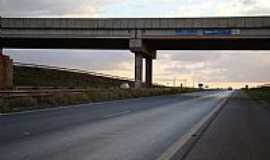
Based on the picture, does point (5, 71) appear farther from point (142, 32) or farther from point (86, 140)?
point (86, 140)

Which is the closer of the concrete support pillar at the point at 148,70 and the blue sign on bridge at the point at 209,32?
the blue sign on bridge at the point at 209,32

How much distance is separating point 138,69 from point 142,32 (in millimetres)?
5256

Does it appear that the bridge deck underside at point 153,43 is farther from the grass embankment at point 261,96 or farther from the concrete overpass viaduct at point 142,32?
the grass embankment at point 261,96

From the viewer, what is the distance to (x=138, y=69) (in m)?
66.2

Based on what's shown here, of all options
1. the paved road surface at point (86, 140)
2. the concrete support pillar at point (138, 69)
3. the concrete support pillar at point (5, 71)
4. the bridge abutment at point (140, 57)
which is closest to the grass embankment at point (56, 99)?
the concrete support pillar at point (5, 71)

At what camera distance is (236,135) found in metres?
15.1

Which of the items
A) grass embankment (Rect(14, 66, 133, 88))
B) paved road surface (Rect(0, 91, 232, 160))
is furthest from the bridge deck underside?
paved road surface (Rect(0, 91, 232, 160))

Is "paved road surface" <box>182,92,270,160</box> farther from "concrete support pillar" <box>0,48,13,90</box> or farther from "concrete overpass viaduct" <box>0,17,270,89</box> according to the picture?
"concrete overpass viaduct" <box>0,17,270,89</box>

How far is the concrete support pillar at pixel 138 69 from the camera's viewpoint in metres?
65.9

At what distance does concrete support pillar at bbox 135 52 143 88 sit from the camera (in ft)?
216

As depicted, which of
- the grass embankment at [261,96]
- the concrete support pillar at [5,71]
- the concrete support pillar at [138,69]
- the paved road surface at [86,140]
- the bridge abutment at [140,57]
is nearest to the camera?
the paved road surface at [86,140]

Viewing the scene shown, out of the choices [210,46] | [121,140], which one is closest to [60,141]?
[121,140]

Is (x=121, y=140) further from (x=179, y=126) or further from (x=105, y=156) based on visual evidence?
(x=179, y=126)

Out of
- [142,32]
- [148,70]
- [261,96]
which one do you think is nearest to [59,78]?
[148,70]
